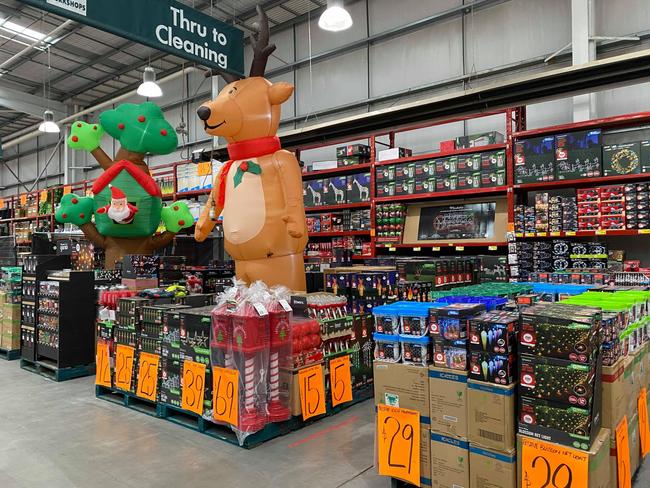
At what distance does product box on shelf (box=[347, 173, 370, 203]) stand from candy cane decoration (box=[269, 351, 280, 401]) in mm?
4191

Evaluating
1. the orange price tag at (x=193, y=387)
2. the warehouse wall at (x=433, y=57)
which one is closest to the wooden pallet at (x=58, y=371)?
the orange price tag at (x=193, y=387)

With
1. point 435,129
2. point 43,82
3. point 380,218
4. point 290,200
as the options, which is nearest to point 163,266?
point 290,200

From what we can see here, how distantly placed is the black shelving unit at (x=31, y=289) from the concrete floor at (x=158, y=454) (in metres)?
1.61

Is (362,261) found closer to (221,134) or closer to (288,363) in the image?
(221,134)

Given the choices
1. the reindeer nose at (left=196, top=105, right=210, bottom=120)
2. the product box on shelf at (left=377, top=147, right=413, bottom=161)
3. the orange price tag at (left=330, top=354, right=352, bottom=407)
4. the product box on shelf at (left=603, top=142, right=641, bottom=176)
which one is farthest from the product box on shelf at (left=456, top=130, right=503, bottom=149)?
the orange price tag at (left=330, top=354, right=352, bottom=407)

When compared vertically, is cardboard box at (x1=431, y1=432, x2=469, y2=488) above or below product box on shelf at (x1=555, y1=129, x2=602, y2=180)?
below

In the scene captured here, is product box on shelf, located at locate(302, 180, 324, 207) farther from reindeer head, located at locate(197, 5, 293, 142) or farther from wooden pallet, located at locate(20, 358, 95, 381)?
wooden pallet, located at locate(20, 358, 95, 381)

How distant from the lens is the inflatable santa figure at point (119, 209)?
6.43 m

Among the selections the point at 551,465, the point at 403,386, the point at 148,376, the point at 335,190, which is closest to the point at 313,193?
the point at 335,190

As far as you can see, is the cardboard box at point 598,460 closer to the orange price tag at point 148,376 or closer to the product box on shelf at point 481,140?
the orange price tag at point 148,376

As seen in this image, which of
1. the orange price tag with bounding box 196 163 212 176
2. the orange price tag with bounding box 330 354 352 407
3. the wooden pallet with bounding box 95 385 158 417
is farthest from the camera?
the orange price tag with bounding box 196 163 212 176

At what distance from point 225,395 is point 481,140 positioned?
4536mm

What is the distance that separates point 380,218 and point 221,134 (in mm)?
2935

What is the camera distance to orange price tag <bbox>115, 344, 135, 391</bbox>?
4.29m
